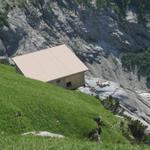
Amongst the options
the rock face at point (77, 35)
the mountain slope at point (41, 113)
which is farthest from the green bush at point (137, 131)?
the rock face at point (77, 35)

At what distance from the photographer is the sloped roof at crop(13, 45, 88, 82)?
8044cm

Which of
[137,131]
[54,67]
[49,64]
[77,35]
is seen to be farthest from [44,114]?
[77,35]

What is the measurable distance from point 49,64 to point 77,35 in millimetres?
99609

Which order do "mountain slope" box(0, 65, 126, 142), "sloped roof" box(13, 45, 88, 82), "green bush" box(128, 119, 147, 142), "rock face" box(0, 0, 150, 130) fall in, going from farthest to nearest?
"rock face" box(0, 0, 150, 130) < "sloped roof" box(13, 45, 88, 82) < "green bush" box(128, 119, 147, 142) < "mountain slope" box(0, 65, 126, 142)

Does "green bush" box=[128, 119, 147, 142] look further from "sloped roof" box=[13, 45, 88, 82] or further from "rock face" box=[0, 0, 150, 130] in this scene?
"rock face" box=[0, 0, 150, 130]

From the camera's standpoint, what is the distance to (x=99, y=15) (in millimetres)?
194875

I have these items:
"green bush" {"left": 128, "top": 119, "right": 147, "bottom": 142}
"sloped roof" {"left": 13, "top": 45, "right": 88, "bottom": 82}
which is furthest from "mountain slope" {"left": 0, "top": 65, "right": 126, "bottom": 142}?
"sloped roof" {"left": 13, "top": 45, "right": 88, "bottom": 82}

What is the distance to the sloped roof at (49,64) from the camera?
80.4 meters

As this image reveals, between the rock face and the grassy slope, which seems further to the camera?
the rock face

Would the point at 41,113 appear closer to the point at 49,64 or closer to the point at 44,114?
the point at 44,114

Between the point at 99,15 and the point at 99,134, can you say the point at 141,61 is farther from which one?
the point at 99,134

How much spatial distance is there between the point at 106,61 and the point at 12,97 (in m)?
139

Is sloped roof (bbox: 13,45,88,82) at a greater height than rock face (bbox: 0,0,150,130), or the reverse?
sloped roof (bbox: 13,45,88,82)

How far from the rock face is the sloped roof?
6961 centimetres
